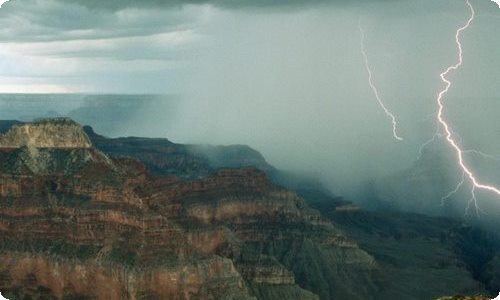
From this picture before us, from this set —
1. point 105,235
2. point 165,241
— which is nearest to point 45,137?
point 105,235

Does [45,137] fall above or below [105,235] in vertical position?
above

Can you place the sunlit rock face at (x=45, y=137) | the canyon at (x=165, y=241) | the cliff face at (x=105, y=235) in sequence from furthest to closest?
the sunlit rock face at (x=45, y=137), the canyon at (x=165, y=241), the cliff face at (x=105, y=235)

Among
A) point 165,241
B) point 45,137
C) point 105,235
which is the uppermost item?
point 45,137

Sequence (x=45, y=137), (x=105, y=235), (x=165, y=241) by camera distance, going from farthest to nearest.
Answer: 1. (x=45, y=137)
2. (x=105, y=235)
3. (x=165, y=241)

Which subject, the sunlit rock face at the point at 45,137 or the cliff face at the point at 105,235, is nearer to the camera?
the cliff face at the point at 105,235

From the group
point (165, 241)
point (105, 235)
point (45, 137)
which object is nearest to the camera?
point (165, 241)

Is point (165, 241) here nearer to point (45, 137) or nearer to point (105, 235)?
point (105, 235)

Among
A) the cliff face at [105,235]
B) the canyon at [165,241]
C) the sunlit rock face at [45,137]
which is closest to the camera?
the cliff face at [105,235]

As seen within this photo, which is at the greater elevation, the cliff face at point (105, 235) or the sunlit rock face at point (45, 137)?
the sunlit rock face at point (45, 137)
